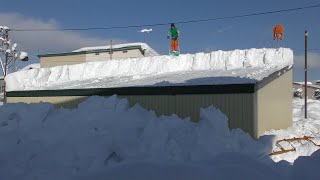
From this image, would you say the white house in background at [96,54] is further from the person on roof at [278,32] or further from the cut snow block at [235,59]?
the person on roof at [278,32]

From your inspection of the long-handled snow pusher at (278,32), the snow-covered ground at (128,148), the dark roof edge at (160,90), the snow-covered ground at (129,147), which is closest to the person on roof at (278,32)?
the long-handled snow pusher at (278,32)

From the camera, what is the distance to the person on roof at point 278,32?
23.0 meters

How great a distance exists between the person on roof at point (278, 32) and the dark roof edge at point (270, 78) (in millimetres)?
4271

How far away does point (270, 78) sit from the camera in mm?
14750

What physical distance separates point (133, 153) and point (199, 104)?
356cm

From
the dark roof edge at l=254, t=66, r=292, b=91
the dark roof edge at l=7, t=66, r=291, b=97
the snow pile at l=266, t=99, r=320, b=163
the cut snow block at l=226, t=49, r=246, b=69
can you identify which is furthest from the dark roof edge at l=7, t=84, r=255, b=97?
the cut snow block at l=226, t=49, r=246, b=69

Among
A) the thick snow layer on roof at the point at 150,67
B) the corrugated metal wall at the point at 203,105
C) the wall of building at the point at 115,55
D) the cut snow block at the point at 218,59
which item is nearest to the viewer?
the corrugated metal wall at the point at 203,105

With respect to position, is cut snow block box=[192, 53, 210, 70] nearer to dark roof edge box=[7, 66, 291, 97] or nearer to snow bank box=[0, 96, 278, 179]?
dark roof edge box=[7, 66, 291, 97]

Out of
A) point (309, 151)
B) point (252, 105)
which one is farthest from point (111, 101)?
point (309, 151)

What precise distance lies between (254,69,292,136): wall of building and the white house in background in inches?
662

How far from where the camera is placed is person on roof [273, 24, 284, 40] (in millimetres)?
22969

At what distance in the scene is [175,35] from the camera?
2453cm

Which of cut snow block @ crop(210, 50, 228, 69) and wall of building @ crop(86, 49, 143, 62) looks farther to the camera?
wall of building @ crop(86, 49, 143, 62)

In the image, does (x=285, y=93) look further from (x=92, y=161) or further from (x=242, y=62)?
(x=92, y=161)
